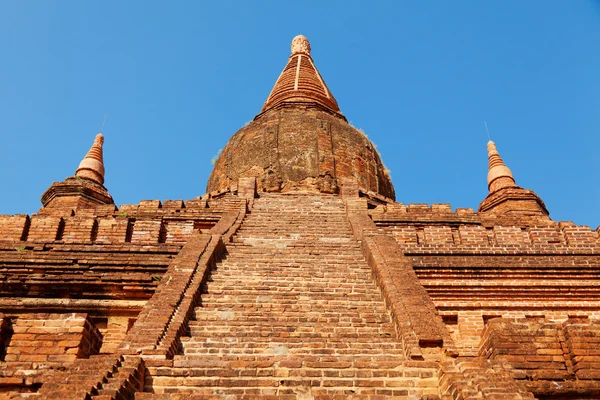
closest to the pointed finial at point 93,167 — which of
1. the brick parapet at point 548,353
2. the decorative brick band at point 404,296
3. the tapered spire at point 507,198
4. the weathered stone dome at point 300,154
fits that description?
the weathered stone dome at point 300,154

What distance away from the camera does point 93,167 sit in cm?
1944

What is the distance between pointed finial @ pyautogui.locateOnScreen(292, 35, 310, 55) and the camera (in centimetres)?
2977

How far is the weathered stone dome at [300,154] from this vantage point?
18875 mm

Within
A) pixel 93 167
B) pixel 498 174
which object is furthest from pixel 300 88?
pixel 93 167

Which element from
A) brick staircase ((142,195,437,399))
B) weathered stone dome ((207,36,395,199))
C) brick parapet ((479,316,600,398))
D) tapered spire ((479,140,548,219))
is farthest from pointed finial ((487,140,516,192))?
brick parapet ((479,316,600,398))

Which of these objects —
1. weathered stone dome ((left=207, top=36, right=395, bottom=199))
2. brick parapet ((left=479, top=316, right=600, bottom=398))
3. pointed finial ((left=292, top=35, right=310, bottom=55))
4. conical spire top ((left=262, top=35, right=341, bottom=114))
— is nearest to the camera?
brick parapet ((left=479, top=316, right=600, bottom=398))

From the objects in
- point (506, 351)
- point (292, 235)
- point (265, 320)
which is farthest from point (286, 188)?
point (506, 351)

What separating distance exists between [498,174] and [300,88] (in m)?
8.20

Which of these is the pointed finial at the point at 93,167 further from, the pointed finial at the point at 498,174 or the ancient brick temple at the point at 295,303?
the pointed finial at the point at 498,174

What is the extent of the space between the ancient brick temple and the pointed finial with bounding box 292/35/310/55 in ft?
50.5

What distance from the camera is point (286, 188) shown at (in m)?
18.3

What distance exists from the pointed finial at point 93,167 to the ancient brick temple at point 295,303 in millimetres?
5142

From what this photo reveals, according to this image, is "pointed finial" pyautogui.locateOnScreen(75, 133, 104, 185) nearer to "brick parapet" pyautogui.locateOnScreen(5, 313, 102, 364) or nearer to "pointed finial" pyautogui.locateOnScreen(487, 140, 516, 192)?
"pointed finial" pyautogui.locateOnScreen(487, 140, 516, 192)

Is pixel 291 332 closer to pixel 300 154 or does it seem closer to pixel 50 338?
pixel 50 338
